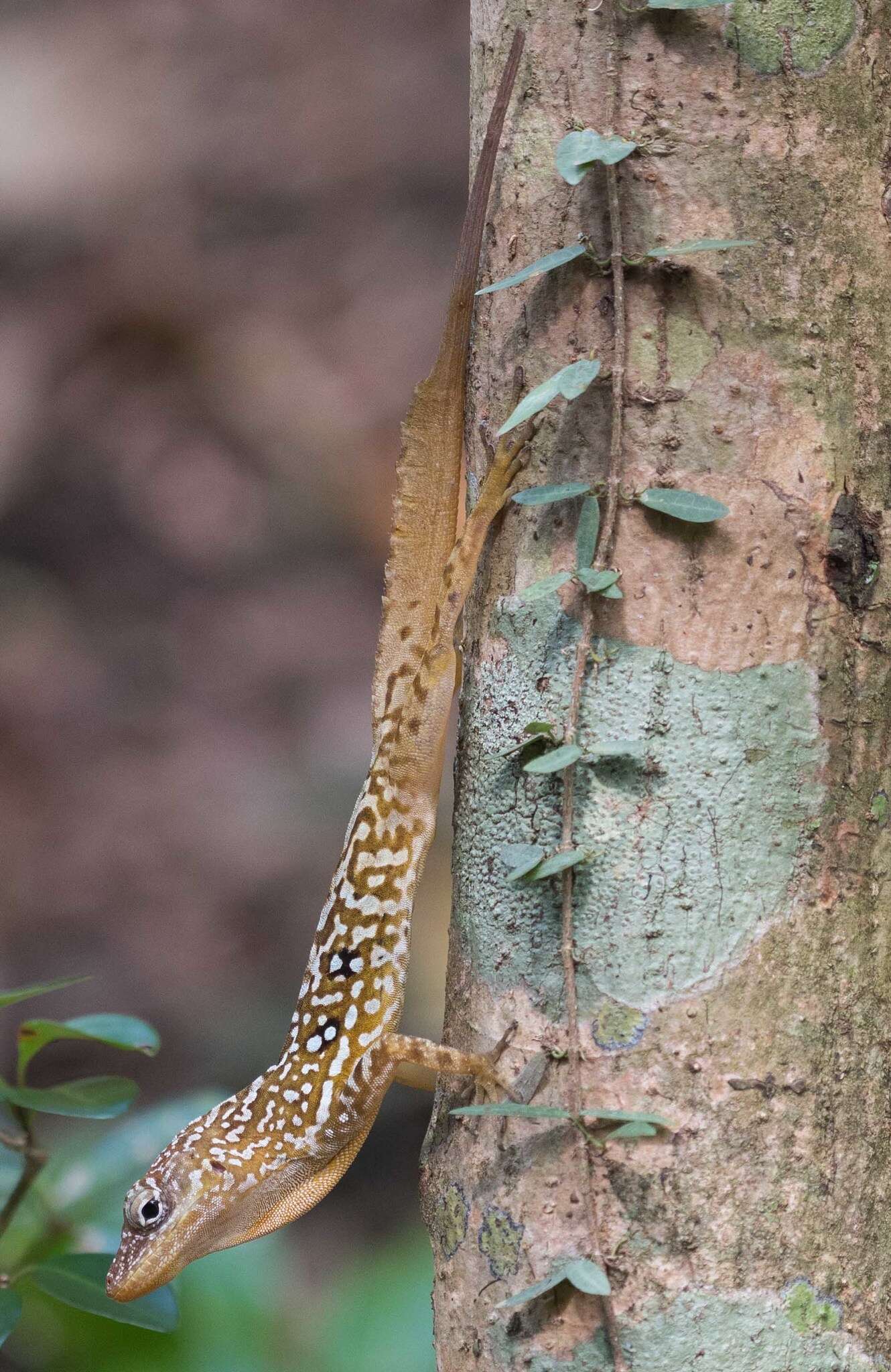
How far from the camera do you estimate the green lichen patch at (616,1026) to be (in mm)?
1149

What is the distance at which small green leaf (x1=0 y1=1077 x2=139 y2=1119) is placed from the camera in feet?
5.52

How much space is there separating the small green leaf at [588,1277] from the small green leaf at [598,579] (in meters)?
0.66

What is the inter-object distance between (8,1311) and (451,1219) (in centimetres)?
81

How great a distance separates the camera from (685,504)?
44.9 inches


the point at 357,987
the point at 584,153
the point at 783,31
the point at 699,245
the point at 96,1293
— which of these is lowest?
the point at 96,1293

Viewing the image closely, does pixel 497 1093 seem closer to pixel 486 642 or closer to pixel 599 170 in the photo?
pixel 486 642

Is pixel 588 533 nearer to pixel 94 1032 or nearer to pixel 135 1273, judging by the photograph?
pixel 94 1032

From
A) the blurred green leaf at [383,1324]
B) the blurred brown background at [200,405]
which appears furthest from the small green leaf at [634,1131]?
the blurred brown background at [200,405]

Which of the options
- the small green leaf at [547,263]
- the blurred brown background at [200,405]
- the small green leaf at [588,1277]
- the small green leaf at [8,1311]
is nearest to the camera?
the small green leaf at [588,1277]

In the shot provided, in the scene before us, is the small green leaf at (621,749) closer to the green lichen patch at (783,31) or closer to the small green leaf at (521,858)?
the small green leaf at (521,858)

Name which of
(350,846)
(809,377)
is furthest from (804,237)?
(350,846)

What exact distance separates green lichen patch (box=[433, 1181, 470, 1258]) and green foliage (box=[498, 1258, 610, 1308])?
13cm

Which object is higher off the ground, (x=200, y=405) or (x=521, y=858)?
(x=200, y=405)

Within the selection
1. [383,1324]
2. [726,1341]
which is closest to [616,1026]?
[726,1341]
